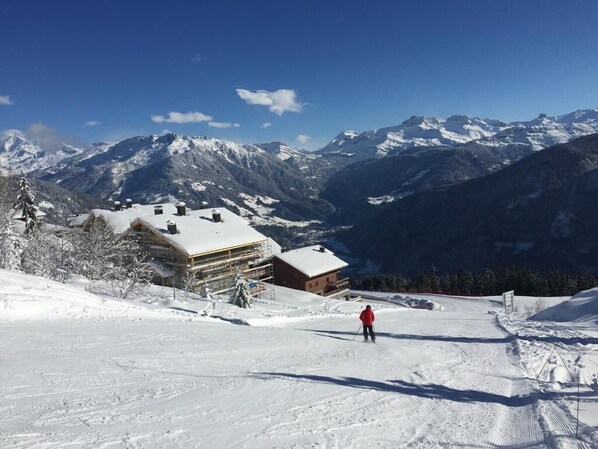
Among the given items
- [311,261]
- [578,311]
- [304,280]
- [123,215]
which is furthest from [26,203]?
[578,311]

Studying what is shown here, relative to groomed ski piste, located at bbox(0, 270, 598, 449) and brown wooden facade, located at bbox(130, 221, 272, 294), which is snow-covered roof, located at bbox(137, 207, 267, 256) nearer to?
brown wooden facade, located at bbox(130, 221, 272, 294)

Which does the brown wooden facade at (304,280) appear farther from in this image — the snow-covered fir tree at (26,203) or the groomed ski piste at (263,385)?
the groomed ski piste at (263,385)

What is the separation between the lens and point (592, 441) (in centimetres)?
Result: 708

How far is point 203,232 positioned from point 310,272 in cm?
1749

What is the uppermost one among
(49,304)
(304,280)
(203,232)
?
(203,232)

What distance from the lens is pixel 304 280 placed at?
2270 inches

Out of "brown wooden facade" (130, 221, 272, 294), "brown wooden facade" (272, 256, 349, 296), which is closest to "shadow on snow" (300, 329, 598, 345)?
"brown wooden facade" (130, 221, 272, 294)

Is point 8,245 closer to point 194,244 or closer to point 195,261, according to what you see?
point 194,244

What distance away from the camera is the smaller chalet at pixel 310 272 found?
57.9 meters

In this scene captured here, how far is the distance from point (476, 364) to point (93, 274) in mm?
25863

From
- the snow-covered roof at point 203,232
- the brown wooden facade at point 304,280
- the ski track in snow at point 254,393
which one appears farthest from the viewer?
the brown wooden facade at point 304,280

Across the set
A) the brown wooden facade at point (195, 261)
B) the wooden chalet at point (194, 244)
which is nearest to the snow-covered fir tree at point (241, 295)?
the wooden chalet at point (194, 244)

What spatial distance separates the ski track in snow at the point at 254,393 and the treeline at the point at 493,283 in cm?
7486

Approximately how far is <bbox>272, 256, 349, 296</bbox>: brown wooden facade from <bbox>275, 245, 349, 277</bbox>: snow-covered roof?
0.59m
